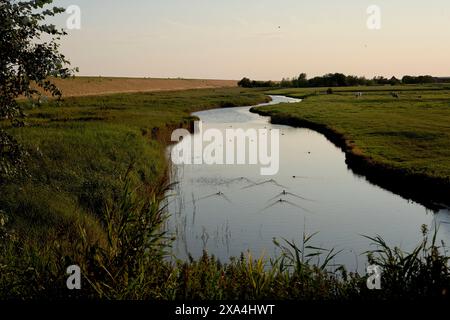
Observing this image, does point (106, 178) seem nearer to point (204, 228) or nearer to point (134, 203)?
point (204, 228)

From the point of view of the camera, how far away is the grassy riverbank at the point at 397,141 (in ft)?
85.3

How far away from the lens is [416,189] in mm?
25641

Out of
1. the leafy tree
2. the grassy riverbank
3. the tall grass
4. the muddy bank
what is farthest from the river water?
the leafy tree

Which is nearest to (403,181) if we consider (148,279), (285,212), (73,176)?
(285,212)

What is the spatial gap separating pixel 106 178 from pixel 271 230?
771 centimetres

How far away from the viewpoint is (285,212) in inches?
872

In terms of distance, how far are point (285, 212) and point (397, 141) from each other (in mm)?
20335

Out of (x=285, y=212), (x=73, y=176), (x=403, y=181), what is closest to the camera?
(x=73, y=176)

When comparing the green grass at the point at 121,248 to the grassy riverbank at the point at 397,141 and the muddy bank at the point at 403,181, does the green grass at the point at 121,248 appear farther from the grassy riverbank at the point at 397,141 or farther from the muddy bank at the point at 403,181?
the muddy bank at the point at 403,181

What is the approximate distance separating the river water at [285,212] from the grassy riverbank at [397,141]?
140 cm

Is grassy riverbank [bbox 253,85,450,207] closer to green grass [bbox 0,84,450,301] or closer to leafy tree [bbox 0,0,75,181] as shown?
green grass [bbox 0,84,450,301]

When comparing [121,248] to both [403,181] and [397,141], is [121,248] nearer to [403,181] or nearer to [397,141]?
[403,181]

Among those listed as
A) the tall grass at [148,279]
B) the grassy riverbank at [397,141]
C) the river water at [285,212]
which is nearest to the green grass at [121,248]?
the tall grass at [148,279]

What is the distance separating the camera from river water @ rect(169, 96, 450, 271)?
58.3 feet
